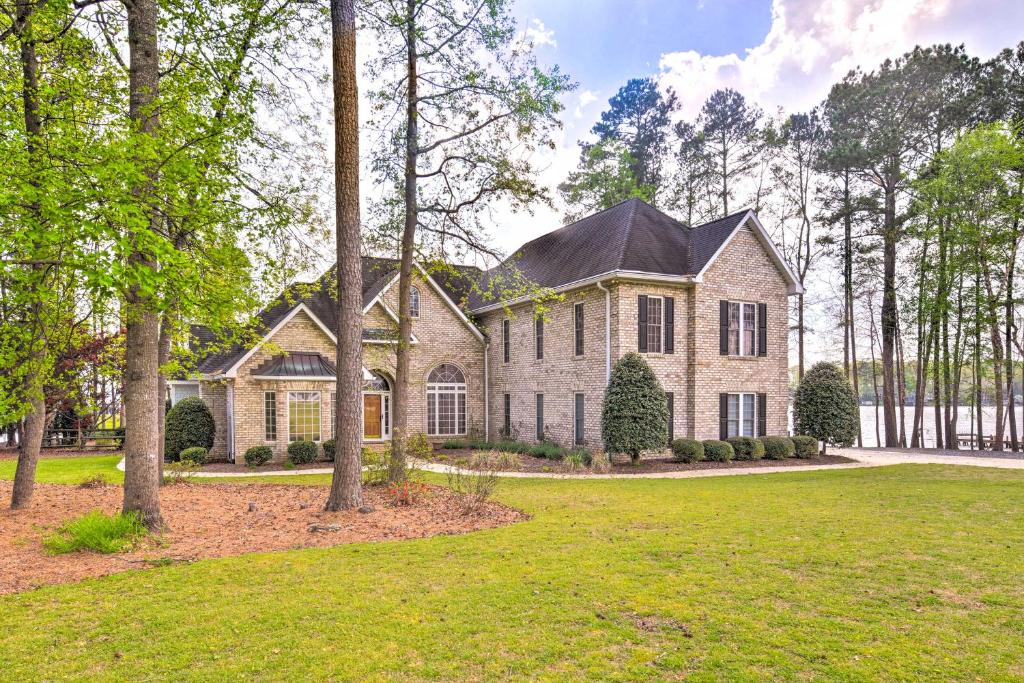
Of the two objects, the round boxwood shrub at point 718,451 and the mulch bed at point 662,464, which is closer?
the mulch bed at point 662,464

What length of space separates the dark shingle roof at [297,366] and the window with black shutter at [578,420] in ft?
25.4

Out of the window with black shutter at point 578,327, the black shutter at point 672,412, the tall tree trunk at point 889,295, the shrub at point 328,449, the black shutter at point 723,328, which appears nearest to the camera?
the black shutter at point 672,412

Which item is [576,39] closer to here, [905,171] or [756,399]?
[756,399]

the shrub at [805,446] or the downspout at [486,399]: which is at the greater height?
the downspout at [486,399]

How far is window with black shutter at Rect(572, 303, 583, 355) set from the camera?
19.3 meters

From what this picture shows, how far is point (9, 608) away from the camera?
545 cm

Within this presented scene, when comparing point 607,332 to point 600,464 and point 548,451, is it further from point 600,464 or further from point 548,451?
point 548,451

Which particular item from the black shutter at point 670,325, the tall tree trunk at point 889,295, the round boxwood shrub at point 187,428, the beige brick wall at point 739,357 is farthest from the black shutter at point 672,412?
the round boxwood shrub at point 187,428

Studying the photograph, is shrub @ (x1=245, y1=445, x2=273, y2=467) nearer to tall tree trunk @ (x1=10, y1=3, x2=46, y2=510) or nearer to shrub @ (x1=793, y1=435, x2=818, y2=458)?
tall tree trunk @ (x1=10, y1=3, x2=46, y2=510)

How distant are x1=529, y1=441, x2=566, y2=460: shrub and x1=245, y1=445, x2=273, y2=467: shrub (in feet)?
26.8

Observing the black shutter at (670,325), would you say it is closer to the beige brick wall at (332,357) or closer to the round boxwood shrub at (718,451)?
the round boxwood shrub at (718,451)

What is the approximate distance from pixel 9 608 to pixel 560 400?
1593 cm

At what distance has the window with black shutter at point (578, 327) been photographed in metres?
19.3

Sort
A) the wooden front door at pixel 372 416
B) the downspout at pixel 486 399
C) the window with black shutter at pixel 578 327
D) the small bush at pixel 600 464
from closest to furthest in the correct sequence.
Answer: the small bush at pixel 600 464 → the window with black shutter at pixel 578 327 → the wooden front door at pixel 372 416 → the downspout at pixel 486 399
